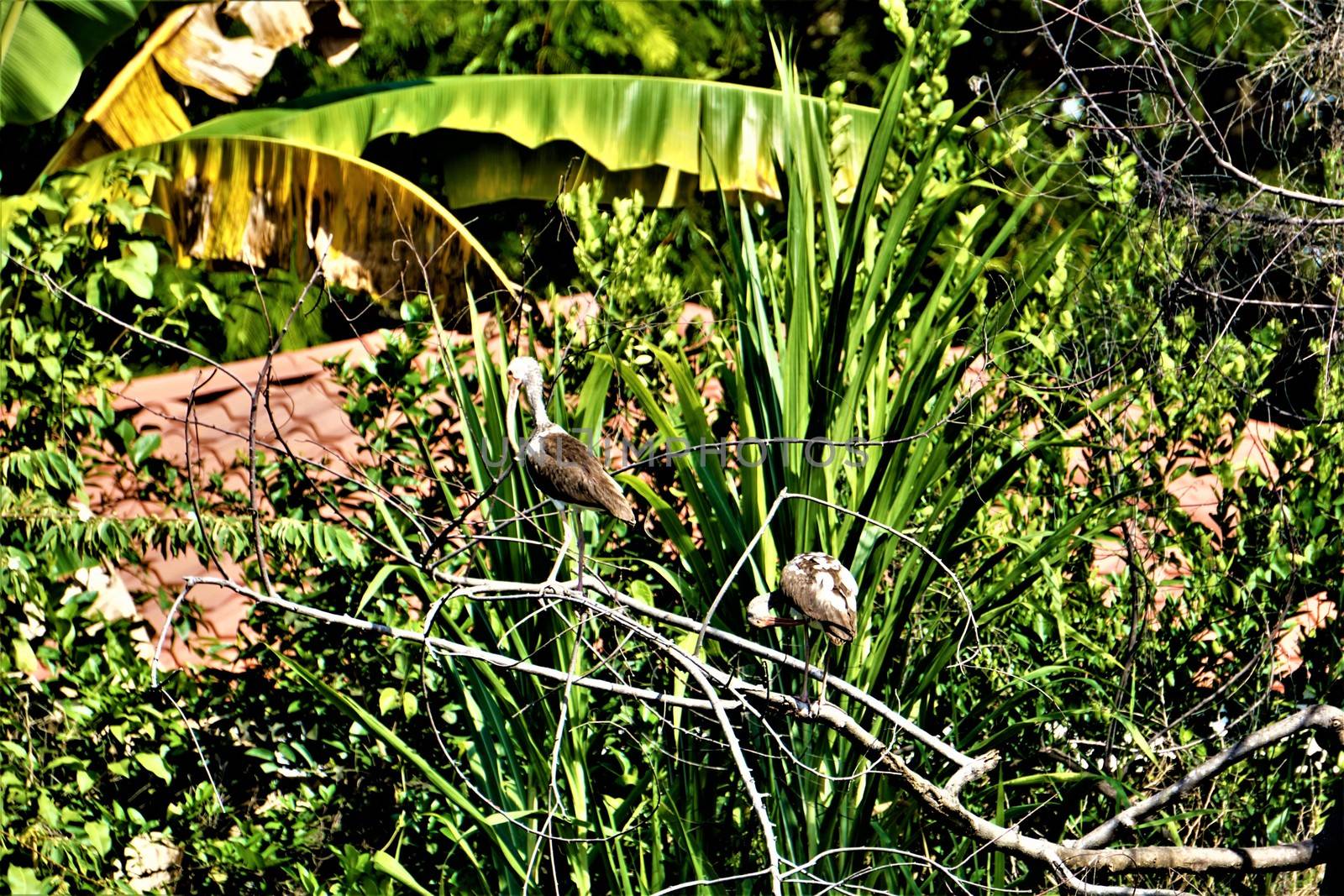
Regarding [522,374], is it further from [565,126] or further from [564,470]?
[565,126]

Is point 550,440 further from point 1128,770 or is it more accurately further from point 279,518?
point 1128,770

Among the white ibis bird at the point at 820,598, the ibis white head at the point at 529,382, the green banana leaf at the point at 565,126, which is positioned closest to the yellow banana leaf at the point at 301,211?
the green banana leaf at the point at 565,126

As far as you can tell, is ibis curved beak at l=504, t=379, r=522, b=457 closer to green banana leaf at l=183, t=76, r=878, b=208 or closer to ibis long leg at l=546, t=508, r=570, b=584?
ibis long leg at l=546, t=508, r=570, b=584

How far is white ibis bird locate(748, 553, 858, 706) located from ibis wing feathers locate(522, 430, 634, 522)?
406 millimetres

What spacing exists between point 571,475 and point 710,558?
3.85 feet

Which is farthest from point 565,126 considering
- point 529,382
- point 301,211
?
point 529,382

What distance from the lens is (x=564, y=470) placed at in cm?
294

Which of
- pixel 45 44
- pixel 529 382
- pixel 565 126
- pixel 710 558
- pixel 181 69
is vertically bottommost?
pixel 710 558

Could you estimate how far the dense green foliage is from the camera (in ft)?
11.5

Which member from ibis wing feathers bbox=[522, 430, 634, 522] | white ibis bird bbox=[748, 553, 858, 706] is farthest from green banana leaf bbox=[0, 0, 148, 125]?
white ibis bird bbox=[748, 553, 858, 706]

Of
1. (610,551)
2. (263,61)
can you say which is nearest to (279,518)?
(610,551)

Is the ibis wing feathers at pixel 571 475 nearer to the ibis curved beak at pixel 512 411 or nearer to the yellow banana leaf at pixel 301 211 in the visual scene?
the ibis curved beak at pixel 512 411

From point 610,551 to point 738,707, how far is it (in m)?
1.67

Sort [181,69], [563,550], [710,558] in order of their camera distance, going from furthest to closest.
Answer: [181,69] → [710,558] → [563,550]
